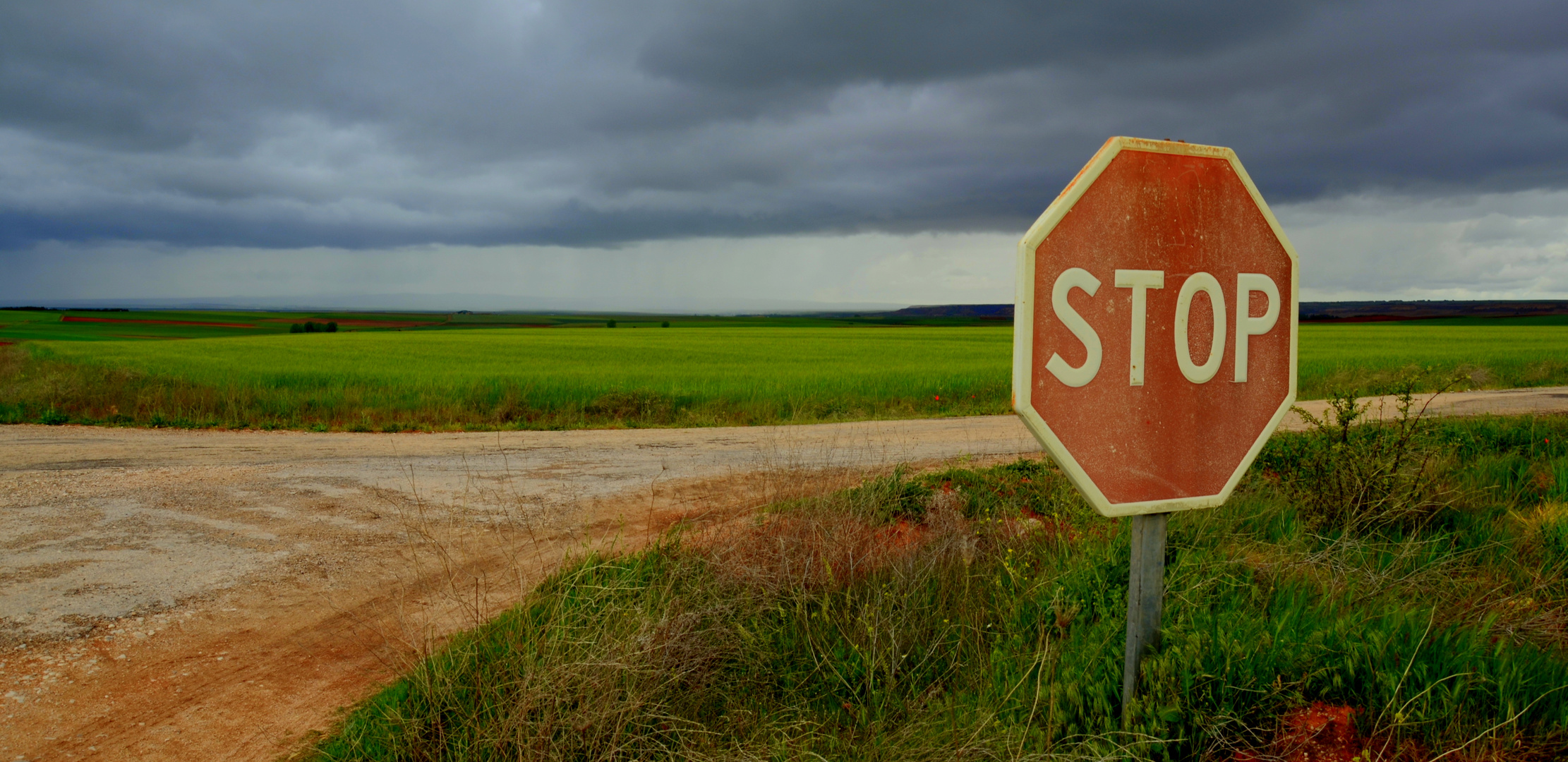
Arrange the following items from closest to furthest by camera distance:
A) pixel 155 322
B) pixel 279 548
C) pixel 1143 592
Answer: pixel 1143 592
pixel 279 548
pixel 155 322

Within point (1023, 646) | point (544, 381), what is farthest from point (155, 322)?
point (1023, 646)

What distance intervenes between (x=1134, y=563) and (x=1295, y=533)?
2.98 meters

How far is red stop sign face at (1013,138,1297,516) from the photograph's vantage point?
200cm

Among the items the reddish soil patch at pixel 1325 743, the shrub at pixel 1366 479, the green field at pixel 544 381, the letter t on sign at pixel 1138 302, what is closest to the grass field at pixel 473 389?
the green field at pixel 544 381

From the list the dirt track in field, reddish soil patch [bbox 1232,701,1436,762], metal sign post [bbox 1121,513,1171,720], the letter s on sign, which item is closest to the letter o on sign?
the letter s on sign

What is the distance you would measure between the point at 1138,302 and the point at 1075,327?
0.19m

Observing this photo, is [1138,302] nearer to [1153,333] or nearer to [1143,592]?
[1153,333]

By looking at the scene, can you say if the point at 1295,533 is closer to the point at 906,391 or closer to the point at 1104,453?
the point at 1104,453

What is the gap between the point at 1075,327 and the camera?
6.64ft

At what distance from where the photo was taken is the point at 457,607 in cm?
502

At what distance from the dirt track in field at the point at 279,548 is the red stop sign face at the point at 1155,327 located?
2.61 m

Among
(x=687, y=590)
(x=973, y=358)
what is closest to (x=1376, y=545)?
(x=687, y=590)

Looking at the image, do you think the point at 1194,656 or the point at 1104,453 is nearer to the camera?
the point at 1104,453

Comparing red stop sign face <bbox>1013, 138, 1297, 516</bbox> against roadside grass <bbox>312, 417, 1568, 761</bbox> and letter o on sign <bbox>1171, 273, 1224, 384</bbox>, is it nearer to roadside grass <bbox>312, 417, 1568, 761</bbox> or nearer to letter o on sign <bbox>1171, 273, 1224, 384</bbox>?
letter o on sign <bbox>1171, 273, 1224, 384</bbox>
